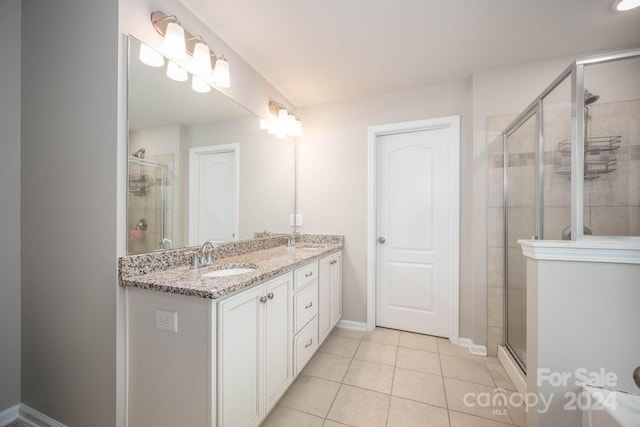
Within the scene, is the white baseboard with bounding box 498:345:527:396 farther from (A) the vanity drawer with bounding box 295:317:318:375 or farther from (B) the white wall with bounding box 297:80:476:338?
(A) the vanity drawer with bounding box 295:317:318:375

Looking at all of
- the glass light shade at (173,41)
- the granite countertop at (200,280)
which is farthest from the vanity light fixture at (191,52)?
the granite countertop at (200,280)

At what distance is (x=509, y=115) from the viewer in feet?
6.94

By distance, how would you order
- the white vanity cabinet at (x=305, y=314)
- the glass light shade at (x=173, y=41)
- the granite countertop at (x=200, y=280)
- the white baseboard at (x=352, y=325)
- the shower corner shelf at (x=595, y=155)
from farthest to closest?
the white baseboard at (x=352, y=325) → the white vanity cabinet at (x=305, y=314) → the shower corner shelf at (x=595, y=155) → the glass light shade at (x=173, y=41) → the granite countertop at (x=200, y=280)

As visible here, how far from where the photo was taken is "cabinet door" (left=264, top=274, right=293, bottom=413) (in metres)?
1.38

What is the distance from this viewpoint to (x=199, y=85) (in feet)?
5.36

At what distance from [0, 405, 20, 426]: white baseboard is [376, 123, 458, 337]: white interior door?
274 cm

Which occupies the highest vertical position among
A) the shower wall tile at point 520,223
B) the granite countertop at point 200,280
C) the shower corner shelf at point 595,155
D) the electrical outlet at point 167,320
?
the shower corner shelf at point 595,155

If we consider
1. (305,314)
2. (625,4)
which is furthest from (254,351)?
(625,4)

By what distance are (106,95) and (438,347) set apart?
119 inches

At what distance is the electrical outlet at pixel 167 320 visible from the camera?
3.60ft

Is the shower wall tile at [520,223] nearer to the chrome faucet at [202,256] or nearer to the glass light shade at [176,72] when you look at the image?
the chrome faucet at [202,256]

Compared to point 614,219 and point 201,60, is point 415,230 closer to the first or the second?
point 614,219

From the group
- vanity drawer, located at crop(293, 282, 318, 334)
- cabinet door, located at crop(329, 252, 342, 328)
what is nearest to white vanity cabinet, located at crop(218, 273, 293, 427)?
vanity drawer, located at crop(293, 282, 318, 334)

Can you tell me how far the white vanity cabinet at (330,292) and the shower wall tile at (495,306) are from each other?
1.35 meters
